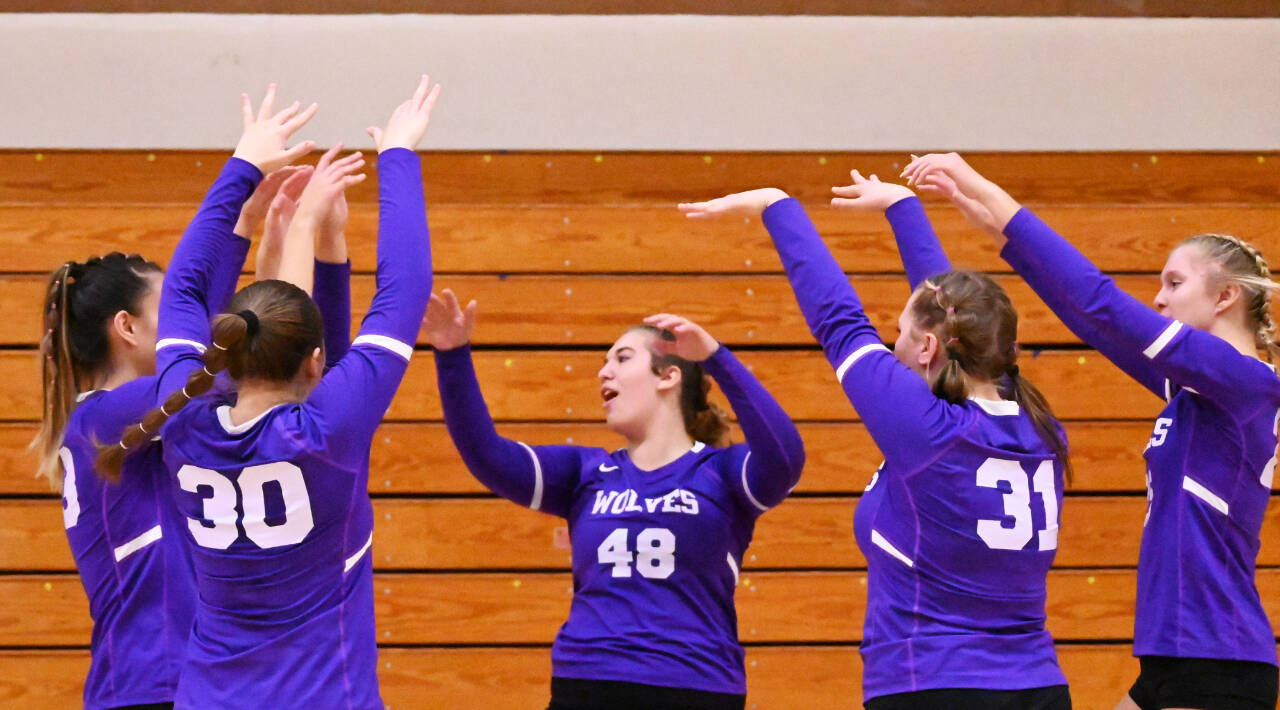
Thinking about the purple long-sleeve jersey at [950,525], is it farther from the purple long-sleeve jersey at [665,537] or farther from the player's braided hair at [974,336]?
the purple long-sleeve jersey at [665,537]

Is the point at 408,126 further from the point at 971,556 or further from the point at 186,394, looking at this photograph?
the point at 971,556

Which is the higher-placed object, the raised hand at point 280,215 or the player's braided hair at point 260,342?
the raised hand at point 280,215

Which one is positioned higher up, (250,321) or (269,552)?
(250,321)

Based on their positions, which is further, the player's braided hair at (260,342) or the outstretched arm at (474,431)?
the outstretched arm at (474,431)

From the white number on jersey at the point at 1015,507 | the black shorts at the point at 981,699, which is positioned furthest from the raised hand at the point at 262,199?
the black shorts at the point at 981,699

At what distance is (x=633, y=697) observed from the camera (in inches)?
114

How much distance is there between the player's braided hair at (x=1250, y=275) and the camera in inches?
116

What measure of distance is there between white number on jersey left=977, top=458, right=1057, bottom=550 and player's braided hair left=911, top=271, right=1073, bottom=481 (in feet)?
0.28

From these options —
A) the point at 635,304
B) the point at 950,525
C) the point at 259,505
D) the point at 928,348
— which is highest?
the point at 635,304

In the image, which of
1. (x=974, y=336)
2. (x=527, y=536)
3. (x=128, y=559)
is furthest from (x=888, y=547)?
(x=527, y=536)

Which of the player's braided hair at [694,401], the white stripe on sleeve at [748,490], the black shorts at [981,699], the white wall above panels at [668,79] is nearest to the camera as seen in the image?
the black shorts at [981,699]

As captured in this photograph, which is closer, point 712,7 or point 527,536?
point 527,536

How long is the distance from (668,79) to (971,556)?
2.63 m

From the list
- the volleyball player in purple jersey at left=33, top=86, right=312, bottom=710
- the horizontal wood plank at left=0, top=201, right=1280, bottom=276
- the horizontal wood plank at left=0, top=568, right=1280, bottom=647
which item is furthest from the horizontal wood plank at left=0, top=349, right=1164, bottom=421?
the volleyball player in purple jersey at left=33, top=86, right=312, bottom=710
